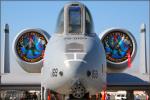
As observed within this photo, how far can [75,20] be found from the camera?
43.1 ft

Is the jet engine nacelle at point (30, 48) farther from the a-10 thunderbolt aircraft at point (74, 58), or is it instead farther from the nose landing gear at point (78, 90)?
the nose landing gear at point (78, 90)

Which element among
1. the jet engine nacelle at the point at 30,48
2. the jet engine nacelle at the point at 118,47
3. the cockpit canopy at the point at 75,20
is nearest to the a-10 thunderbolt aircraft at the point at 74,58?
the cockpit canopy at the point at 75,20

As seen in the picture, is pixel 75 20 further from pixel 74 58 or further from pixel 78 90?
pixel 78 90

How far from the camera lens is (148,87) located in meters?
17.2

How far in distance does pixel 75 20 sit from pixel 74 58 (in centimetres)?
189

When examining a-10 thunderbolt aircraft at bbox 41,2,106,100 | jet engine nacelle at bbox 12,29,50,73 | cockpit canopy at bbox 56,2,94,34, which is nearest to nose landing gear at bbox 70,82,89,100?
a-10 thunderbolt aircraft at bbox 41,2,106,100

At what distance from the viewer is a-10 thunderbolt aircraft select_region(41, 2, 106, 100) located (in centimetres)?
1149

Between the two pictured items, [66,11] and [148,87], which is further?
[148,87]

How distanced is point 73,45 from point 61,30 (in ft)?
4.28

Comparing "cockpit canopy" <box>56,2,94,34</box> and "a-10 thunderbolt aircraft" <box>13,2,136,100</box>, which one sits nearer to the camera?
"a-10 thunderbolt aircraft" <box>13,2,136,100</box>

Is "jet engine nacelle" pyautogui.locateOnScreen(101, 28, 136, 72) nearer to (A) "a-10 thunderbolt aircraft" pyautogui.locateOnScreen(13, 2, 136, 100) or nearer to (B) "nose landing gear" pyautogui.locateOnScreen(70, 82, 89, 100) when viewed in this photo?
(A) "a-10 thunderbolt aircraft" pyautogui.locateOnScreen(13, 2, 136, 100)

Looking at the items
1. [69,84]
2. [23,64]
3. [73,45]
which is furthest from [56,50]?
[23,64]

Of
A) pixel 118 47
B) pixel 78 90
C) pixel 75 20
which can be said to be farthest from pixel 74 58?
pixel 118 47

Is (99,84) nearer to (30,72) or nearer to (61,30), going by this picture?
(61,30)
